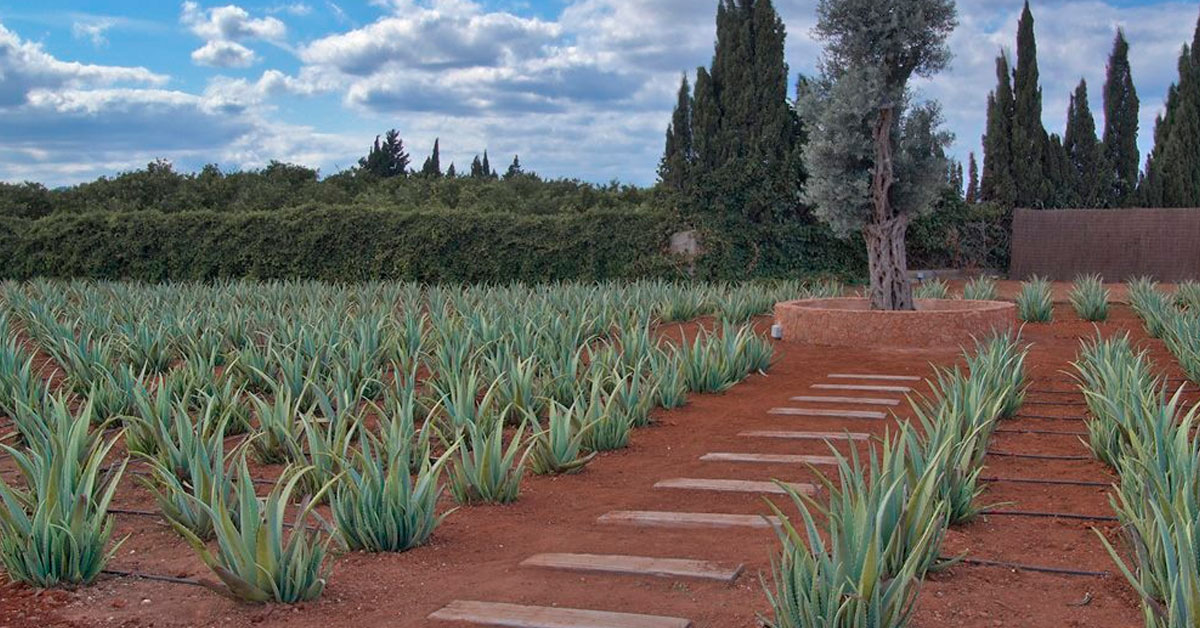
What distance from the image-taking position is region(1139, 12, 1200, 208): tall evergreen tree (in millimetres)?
25875

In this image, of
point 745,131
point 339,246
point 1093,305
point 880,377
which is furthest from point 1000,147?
point 880,377

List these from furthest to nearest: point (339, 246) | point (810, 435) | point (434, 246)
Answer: point (339, 246), point (434, 246), point (810, 435)

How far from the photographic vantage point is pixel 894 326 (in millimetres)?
9969

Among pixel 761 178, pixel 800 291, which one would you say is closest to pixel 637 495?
pixel 800 291

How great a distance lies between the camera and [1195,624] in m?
2.77

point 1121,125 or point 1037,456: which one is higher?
point 1121,125

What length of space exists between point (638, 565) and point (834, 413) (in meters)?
3.33

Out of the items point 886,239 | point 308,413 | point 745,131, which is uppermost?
point 745,131

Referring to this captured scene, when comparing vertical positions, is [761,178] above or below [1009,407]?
above

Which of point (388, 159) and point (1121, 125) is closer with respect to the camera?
point (1121, 125)

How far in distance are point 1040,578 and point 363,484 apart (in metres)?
2.43

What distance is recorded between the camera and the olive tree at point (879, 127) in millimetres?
10602

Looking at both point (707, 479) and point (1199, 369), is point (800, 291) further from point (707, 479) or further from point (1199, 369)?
point (707, 479)

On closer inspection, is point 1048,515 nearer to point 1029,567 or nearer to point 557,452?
point 1029,567
